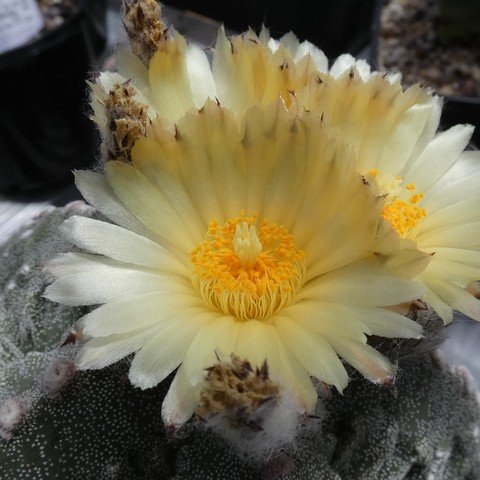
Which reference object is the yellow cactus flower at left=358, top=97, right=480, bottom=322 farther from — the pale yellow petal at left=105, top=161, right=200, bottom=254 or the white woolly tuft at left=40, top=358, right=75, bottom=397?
the white woolly tuft at left=40, top=358, right=75, bottom=397

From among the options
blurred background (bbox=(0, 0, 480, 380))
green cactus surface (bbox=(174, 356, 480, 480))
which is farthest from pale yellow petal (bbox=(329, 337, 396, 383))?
blurred background (bbox=(0, 0, 480, 380))

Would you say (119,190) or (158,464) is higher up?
(119,190)

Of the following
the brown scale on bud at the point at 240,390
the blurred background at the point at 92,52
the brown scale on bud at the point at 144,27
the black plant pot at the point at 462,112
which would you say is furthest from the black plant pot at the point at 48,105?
the brown scale on bud at the point at 240,390

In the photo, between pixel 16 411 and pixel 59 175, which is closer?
pixel 16 411

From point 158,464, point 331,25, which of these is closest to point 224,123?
point 158,464

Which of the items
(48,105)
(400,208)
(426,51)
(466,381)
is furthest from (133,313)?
(426,51)

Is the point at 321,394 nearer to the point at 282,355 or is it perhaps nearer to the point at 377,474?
the point at 282,355

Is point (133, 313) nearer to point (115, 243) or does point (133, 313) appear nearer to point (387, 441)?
point (115, 243)
